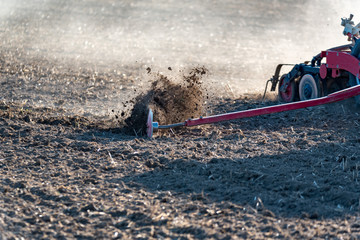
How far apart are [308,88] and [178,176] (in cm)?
364

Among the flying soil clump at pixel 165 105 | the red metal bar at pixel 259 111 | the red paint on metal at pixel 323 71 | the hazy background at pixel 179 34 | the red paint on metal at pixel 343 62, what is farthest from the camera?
the hazy background at pixel 179 34

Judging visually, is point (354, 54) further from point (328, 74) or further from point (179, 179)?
point (179, 179)

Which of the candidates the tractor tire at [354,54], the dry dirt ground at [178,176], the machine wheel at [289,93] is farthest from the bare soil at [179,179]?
the machine wheel at [289,93]

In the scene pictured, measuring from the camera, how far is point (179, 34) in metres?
16.2

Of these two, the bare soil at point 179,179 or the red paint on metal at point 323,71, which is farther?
the red paint on metal at point 323,71

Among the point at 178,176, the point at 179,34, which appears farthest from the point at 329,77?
the point at 179,34

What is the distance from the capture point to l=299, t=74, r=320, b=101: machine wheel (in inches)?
303

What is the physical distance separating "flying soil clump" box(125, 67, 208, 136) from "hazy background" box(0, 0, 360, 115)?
1.85 meters

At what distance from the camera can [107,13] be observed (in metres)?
19.5

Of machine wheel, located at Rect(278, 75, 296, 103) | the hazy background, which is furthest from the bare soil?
the hazy background

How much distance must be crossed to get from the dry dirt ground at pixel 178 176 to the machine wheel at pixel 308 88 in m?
0.27

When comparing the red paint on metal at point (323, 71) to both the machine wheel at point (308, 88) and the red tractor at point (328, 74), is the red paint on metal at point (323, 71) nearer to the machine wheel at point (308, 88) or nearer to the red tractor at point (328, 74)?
the red tractor at point (328, 74)

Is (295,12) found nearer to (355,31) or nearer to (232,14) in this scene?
(232,14)

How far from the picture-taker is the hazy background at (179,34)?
11.8 metres
